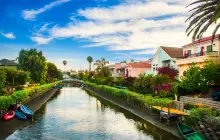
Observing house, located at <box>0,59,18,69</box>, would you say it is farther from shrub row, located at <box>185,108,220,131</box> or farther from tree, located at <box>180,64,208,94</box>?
shrub row, located at <box>185,108,220,131</box>

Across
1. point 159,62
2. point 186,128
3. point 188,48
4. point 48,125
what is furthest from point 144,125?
point 159,62

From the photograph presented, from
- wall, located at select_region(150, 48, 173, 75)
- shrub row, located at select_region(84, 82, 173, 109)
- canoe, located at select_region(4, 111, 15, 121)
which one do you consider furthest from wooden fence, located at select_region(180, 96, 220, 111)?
wall, located at select_region(150, 48, 173, 75)

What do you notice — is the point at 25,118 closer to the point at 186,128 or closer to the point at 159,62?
the point at 186,128

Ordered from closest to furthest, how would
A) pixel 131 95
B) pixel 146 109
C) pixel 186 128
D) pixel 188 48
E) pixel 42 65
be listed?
pixel 186 128 < pixel 146 109 < pixel 131 95 < pixel 188 48 < pixel 42 65

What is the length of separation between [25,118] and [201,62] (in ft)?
90.8

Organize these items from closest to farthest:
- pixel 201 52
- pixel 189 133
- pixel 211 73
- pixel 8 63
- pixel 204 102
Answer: pixel 189 133, pixel 204 102, pixel 211 73, pixel 201 52, pixel 8 63

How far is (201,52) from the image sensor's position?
4178cm

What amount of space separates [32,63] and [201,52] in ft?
192

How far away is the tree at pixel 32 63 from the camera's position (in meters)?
83.5

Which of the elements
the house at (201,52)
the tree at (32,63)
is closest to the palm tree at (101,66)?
the tree at (32,63)

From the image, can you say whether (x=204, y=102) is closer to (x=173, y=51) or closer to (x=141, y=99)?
(x=141, y=99)

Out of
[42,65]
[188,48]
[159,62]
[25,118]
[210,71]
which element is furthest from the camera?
[42,65]

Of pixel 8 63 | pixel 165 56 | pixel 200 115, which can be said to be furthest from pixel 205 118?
pixel 8 63

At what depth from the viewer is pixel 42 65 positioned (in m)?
86.8
